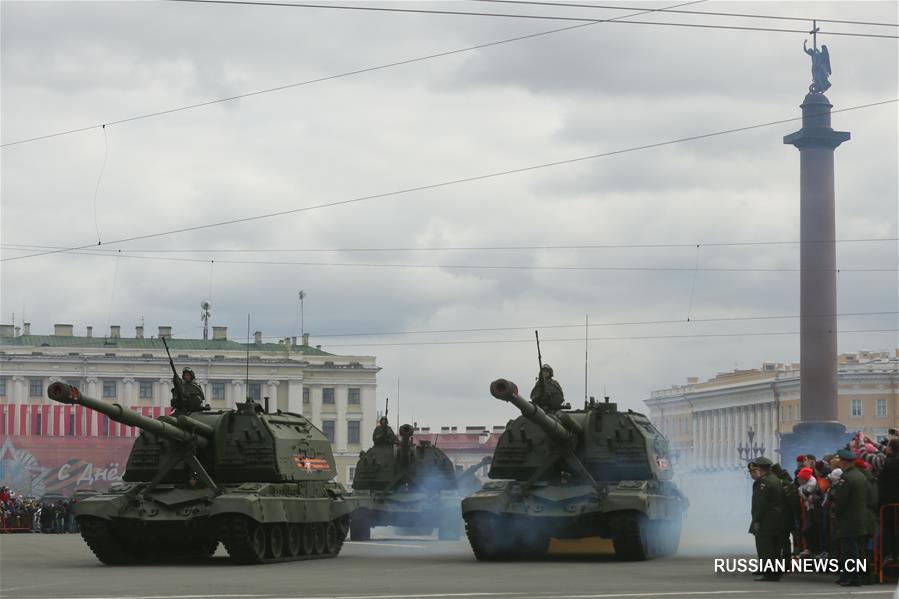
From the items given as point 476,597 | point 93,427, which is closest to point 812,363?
point 476,597

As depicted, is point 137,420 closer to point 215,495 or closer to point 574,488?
point 215,495

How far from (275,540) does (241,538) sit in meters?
1.39

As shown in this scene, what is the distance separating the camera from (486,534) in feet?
92.4

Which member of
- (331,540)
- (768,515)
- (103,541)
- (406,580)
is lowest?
(406,580)

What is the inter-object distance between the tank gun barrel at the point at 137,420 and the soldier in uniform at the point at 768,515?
975 centimetres

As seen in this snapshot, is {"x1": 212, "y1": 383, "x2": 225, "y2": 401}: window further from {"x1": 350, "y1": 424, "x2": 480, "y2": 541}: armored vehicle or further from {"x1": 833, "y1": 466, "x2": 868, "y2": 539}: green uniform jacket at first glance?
{"x1": 833, "y1": 466, "x2": 868, "y2": 539}: green uniform jacket

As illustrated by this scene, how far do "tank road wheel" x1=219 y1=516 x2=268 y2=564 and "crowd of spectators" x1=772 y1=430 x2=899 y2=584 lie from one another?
8361mm

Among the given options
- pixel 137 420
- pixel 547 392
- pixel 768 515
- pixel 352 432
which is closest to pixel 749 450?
pixel 352 432

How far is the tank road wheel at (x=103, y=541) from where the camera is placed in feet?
90.2

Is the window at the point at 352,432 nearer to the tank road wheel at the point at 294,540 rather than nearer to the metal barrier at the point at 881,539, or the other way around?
the tank road wheel at the point at 294,540

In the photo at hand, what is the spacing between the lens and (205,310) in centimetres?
13350

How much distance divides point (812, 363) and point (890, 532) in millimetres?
47613

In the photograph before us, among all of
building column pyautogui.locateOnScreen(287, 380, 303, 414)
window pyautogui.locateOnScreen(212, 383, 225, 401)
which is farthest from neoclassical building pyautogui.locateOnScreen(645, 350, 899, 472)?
window pyautogui.locateOnScreen(212, 383, 225, 401)

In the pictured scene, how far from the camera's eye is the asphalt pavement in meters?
20.0
